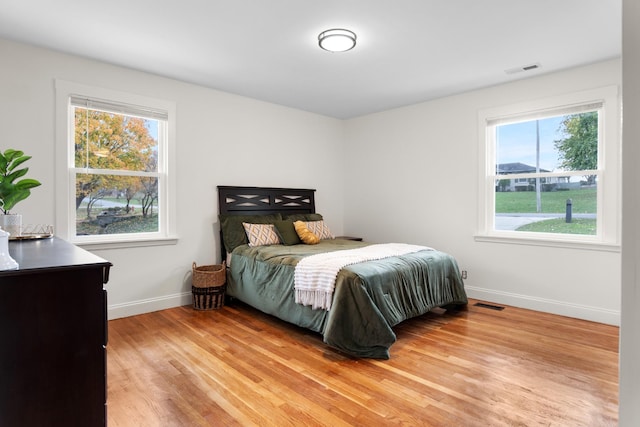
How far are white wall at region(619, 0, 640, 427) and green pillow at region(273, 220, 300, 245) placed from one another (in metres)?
3.57

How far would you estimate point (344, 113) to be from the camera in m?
5.23

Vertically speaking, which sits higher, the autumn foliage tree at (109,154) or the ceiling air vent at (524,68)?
the ceiling air vent at (524,68)

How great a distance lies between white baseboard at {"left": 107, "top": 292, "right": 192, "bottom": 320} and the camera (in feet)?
11.3

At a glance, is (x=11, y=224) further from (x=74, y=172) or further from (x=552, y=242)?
(x=552, y=242)

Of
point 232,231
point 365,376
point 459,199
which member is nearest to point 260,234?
point 232,231

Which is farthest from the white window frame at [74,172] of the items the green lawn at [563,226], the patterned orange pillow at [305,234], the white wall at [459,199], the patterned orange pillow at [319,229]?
the green lawn at [563,226]

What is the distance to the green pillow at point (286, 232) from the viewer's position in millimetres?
4189

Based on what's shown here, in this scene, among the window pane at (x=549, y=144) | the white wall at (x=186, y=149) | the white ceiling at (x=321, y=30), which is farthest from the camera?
the window pane at (x=549, y=144)

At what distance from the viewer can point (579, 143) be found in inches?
141

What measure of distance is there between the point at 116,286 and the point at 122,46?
217cm

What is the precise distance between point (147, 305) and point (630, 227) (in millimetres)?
3890

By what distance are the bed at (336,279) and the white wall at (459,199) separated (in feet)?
→ 2.31

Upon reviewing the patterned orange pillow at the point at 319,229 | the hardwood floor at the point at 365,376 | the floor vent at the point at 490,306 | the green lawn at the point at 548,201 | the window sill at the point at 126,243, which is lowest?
the hardwood floor at the point at 365,376

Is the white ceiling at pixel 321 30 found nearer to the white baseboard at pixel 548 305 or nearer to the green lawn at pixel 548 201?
the green lawn at pixel 548 201
